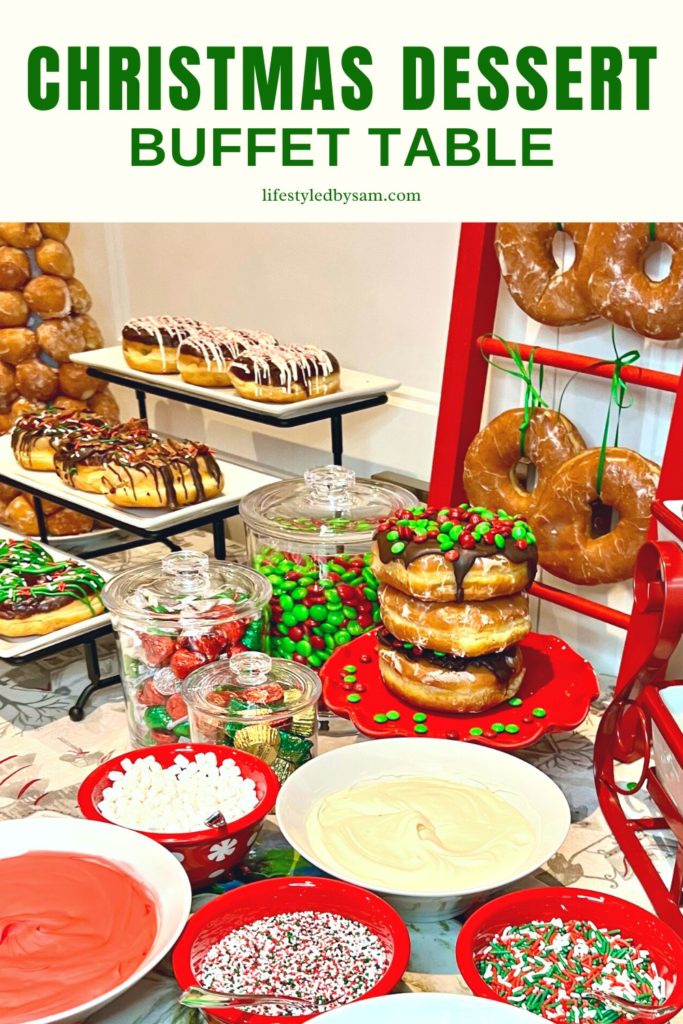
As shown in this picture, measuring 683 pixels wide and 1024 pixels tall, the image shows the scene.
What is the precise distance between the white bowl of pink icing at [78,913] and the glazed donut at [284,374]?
123 cm

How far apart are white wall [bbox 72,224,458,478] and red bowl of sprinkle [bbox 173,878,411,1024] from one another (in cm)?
152

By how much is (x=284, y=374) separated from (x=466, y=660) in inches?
38.2

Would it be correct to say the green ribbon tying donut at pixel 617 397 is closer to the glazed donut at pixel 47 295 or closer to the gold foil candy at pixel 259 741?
the gold foil candy at pixel 259 741

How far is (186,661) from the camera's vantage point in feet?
4.91

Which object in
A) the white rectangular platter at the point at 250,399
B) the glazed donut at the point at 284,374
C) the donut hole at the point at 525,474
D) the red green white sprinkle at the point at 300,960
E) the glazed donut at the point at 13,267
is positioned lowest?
the red green white sprinkle at the point at 300,960

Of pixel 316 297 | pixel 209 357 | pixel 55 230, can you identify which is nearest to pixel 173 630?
pixel 209 357

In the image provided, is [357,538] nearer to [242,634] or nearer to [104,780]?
[242,634]

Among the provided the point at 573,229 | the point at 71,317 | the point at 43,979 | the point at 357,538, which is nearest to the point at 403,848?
the point at 43,979

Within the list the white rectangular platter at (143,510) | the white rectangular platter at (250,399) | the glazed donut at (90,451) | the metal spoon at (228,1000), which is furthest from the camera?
the white rectangular platter at (250,399)

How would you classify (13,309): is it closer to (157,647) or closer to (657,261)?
(157,647)

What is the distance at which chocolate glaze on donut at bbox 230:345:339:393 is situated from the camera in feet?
7.47

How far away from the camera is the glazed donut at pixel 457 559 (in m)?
1.44

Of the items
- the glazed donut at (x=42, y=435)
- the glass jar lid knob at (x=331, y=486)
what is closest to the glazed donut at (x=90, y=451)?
the glazed donut at (x=42, y=435)

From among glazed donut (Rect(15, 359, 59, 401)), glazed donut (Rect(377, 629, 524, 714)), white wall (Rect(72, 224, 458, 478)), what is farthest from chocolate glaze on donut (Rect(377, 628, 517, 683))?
glazed donut (Rect(15, 359, 59, 401))
